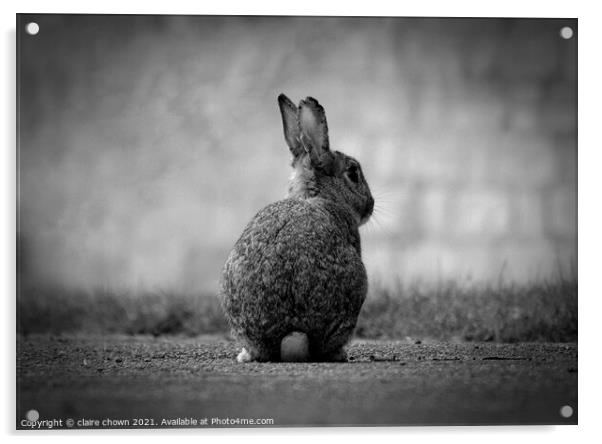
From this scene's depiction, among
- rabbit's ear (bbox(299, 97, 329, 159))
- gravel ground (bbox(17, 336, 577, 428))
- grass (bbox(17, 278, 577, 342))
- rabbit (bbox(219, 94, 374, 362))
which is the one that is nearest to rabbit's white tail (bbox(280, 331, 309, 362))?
rabbit (bbox(219, 94, 374, 362))

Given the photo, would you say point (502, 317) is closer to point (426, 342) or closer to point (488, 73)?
point (426, 342)

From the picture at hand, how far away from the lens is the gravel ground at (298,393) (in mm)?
6293

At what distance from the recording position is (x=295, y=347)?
6.95 m

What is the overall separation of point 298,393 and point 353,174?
232 cm

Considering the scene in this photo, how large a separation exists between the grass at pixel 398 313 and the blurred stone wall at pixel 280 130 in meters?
0.45

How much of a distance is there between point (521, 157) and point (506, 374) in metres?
1.67

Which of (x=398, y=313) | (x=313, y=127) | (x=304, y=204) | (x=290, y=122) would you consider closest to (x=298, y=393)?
(x=304, y=204)

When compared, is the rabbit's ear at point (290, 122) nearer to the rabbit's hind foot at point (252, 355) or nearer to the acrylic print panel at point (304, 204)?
the acrylic print panel at point (304, 204)

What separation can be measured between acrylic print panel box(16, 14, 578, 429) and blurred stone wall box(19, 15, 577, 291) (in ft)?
0.05

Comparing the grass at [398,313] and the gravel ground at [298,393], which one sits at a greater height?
the grass at [398,313]

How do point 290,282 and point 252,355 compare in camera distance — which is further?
point 252,355

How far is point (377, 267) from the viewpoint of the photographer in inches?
349

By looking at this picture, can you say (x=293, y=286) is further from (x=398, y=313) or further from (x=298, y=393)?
(x=398, y=313)

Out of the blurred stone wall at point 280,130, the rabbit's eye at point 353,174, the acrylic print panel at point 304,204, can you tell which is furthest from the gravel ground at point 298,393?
the rabbit's eye at point 353,174
